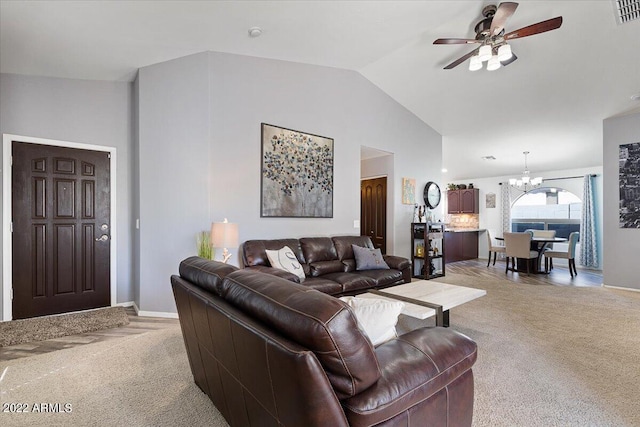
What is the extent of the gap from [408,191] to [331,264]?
2.71m

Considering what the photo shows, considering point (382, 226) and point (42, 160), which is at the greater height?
point (42, 160)

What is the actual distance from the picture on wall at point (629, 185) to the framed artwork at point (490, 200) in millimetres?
3849

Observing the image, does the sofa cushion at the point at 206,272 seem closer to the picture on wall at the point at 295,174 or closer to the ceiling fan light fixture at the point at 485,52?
the picture on wall at the point at 295,174

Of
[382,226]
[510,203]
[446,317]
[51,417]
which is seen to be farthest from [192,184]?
[510,203]

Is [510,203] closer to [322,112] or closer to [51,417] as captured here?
[322,112]

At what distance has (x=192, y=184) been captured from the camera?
3684 millimetres

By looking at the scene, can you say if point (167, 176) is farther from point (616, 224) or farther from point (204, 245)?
point (616, 224)

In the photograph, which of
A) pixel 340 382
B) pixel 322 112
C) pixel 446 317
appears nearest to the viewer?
pixel 340 382

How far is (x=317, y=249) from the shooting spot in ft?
13.8

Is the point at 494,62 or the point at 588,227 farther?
the point at 588,227

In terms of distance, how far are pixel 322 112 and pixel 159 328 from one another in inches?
140

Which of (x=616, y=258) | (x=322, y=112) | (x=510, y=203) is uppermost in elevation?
(x=322, y=112)

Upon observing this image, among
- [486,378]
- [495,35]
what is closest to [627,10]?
[495,35]

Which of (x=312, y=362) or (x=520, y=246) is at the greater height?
(x=312, y=362)
